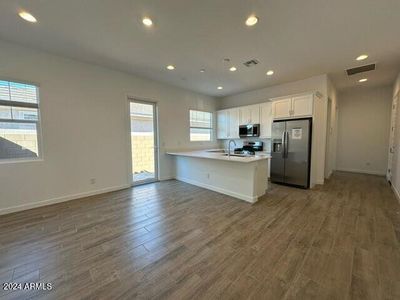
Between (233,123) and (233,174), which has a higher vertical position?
(233,123)

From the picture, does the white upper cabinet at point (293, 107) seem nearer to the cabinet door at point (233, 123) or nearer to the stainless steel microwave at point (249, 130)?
the stainless steel microwave at point (249, 130)

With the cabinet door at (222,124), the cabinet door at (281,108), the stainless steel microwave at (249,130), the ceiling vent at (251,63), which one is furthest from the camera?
the cabinet door at (222,124)

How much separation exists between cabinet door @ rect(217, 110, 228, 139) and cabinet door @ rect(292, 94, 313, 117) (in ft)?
8.05

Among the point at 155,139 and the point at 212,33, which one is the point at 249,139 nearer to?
the point at 155,139

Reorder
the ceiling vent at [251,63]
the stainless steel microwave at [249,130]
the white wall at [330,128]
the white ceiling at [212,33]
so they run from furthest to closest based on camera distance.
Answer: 1. the stainless steel microwave at [249,130]
2. the white wall at [330,128]
3. the ceiling vent at [251,63]
4. the white ceiling at [212,33]

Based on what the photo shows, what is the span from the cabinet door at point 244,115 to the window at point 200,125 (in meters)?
1.28

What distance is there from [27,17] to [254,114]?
523cm

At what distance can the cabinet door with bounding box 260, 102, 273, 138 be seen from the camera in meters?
5.16

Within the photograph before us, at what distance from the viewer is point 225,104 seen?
679 cm

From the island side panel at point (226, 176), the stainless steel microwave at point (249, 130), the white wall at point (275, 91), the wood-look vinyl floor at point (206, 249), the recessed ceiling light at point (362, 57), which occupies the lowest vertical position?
the wood-look vinyl floor at point (206, 249)

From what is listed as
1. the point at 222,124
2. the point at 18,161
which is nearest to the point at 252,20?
the point at 222,124

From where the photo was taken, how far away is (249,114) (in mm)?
5660

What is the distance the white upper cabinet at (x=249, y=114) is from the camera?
547cm

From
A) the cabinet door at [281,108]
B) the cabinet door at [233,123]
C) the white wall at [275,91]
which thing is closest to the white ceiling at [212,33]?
the white wall at [275,91]
